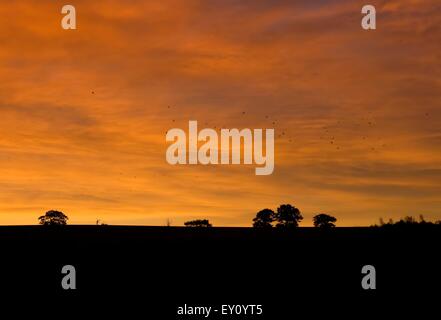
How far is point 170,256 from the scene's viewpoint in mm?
25984

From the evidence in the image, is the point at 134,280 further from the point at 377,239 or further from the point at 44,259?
the point at 377,239

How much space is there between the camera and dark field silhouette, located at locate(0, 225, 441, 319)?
24.8 m

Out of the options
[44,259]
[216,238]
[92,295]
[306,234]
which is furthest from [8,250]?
[306,234]

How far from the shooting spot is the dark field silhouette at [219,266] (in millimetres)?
24781

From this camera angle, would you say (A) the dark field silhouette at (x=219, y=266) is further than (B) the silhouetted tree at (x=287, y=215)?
No

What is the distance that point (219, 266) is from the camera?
25.8m

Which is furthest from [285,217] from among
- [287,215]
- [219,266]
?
[219,266]

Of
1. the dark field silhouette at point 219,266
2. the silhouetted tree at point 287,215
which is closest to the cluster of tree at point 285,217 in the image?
the silhouetted tree at point 287,215

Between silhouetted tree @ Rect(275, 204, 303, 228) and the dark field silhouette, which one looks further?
silhouetted tree @ Rect(275, 204, 303, 228)

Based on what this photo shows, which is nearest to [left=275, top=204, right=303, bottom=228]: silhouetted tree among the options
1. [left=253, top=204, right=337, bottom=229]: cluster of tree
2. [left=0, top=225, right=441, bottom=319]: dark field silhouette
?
[left=253, top=204, right=337, bottom=229]: cluster of tree

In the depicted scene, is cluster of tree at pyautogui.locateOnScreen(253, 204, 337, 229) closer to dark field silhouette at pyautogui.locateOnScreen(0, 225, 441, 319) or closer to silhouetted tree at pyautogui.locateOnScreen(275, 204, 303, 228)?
silhouetted tree at pyautogui.locateOnScreen(275, 204, 303, 228)

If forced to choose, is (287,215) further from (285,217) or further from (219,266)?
(219,266)

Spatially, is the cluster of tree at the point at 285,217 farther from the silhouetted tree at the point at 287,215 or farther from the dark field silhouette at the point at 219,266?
the dark field silhouette at the point at 219,266
